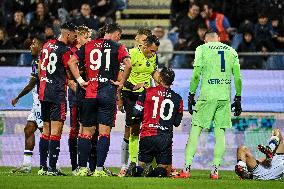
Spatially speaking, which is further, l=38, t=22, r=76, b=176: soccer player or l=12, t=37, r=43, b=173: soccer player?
l=12, t=37, r=43, b=173: soccer player

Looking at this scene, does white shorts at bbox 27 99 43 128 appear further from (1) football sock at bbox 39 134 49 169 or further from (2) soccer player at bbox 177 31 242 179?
(2) soccer player at bbox 177 31 242 179

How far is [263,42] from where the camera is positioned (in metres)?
26.0

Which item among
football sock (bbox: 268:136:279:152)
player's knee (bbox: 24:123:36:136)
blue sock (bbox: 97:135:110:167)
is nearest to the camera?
blue sock (bbox: 97:135:110:167)

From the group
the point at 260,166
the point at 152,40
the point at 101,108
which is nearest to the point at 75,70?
the point at 101,108

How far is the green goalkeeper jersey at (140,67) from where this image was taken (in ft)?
63.4

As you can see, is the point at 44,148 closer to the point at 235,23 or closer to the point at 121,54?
the point at 121,54

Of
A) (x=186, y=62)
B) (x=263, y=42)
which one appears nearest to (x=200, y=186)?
(x=186, y=62)

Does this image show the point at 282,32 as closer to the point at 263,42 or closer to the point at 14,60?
the point at 263,42

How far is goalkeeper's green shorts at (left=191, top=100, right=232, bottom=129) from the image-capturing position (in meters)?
18.2

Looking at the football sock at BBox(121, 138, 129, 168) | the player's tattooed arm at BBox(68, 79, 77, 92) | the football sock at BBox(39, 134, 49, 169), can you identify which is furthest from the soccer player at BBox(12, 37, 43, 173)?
the football sock at BBox(121, 138, 129, 168)

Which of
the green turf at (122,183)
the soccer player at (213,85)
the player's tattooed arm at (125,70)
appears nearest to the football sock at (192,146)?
the soccer player at (213,85)

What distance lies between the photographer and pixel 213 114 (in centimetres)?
1820

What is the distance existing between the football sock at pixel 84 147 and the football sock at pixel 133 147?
163 cm

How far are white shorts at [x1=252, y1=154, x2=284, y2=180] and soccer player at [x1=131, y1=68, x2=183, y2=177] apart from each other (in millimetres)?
1553
